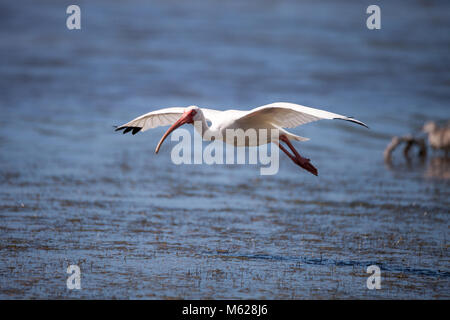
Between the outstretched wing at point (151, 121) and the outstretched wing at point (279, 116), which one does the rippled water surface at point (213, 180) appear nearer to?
the outstretched wing at point (151, 121)

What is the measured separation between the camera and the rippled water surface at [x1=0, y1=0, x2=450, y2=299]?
301 inches

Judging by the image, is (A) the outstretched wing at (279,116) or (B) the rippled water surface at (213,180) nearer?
(B) the rippled water surface at (213,180)

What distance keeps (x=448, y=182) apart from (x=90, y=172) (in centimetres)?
680

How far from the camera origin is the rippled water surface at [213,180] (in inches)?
301

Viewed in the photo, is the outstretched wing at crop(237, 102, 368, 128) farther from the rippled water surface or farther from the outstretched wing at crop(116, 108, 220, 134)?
the rippled water surface

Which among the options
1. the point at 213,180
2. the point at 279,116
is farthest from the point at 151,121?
the point at 213,180

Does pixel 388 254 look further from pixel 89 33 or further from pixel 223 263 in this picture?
pixel 89 33

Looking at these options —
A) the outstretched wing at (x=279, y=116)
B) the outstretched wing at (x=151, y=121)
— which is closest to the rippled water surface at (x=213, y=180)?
the outstretched wing at (x=151, y=121)

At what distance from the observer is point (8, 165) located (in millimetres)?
13781

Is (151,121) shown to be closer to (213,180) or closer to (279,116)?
(279,116)

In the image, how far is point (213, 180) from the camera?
13148 millimetres

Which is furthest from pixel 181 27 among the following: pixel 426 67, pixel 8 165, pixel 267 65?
pixel 8 165

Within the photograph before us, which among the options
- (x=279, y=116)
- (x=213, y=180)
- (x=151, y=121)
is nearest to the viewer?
(x=279, y=116)

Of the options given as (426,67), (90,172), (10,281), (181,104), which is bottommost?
(10,281)
